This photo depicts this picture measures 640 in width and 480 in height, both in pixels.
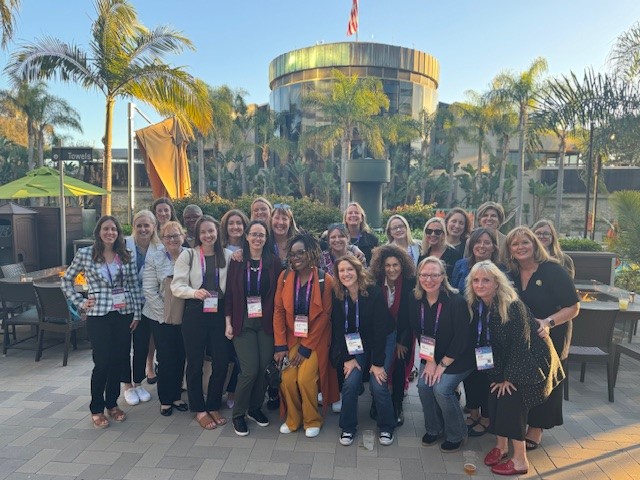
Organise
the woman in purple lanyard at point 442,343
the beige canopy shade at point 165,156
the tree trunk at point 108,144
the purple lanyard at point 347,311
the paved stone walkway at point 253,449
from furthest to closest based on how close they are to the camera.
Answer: the tree trunk at point 108,144 → the beige canopy shade at point 165,156 → the purple lanyard at point 347,311 → the woman in purple lanyard at point 442,343 → the paved stone walkway at point 253,449

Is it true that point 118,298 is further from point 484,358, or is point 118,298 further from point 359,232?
point 484,358

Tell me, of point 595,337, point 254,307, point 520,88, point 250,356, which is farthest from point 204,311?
point 520,88

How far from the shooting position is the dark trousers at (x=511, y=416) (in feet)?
10.1

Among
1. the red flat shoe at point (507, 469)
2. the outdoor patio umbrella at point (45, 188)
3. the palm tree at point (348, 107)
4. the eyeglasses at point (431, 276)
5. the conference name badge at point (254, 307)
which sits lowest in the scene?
the red flat shoe at point (507, 469)

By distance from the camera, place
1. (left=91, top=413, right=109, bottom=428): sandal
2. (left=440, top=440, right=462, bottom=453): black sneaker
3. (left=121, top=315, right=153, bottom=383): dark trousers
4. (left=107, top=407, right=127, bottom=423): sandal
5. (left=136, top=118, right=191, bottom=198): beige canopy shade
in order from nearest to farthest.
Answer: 1. (left=440, top=440, right=462, bottom=453): black sneaker
2. (left=91, top=413, right=109, bottom=428): sandal
3. (left=107, top=407, right=127, bottom=423): sandal
4. (left=121, top=315, right=153, bottom=383): dark trousers
5. (left=136, top=118, right=191, bottom=198): beige canopy shade

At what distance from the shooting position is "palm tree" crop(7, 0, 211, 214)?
30.8ft

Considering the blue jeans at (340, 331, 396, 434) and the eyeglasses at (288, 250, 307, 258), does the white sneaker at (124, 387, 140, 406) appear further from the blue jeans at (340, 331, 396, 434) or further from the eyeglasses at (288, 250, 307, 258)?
the eyeglasses at (288, 250, 307, 258)

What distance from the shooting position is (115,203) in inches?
1230

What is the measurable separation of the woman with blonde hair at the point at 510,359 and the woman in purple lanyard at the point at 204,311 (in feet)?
6.75

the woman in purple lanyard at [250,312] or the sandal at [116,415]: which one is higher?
the woman in purple lanyard at [250,312]

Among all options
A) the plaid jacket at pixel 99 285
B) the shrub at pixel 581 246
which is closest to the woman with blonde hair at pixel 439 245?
the plaid jacket at pixel 99 285

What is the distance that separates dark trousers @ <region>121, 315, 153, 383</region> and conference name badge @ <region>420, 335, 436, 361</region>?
2.49m

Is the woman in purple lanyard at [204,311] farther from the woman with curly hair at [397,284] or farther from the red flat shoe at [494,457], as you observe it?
the red flat shoe at [494,457]

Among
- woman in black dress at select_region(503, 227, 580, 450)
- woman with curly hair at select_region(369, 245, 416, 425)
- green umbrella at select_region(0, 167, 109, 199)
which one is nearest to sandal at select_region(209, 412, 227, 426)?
woman with curly hair at select_region(369, 245, 416, 425)
